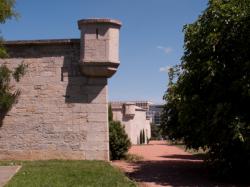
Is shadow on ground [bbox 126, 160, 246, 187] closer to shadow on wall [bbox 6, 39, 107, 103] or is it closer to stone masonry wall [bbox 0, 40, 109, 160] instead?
stone masonry wall [bbox 0, 40, 109, 160]

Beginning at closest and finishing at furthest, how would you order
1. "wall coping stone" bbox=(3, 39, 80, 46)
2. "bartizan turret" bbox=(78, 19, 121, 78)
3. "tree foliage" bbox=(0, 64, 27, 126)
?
"bartizan turret" bbox=(78, 19, 121, 78) → "tree foliage" bbox=(0, 64, 27, 126) → "wall coping stone" bbox=(3, 39, 80, 46)

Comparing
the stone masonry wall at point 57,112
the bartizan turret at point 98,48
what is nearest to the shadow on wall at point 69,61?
the stone masonry wall at point 57,112

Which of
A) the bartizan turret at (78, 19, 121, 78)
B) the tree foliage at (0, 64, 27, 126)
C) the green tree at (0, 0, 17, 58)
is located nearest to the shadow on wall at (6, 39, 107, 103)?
the bartizan turret at (78, 19, 121, 78)

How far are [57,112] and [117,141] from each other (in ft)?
9.73

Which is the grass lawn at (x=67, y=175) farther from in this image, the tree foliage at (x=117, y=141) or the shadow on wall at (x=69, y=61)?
the tree foliage at (x=117, y=141)

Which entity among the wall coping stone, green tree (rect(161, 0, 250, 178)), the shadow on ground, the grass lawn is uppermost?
the wall coping stone

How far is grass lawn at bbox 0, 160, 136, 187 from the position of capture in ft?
30.6

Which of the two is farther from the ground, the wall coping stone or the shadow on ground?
the wall coping stone

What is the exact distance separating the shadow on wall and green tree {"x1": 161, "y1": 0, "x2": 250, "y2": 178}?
3.31m

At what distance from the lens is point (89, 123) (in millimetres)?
13586

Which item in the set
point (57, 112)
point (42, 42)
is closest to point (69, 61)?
point (42, 42)

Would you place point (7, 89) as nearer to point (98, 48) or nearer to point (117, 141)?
point (98, 48)

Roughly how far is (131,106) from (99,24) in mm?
19567

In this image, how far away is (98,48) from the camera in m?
13.5
